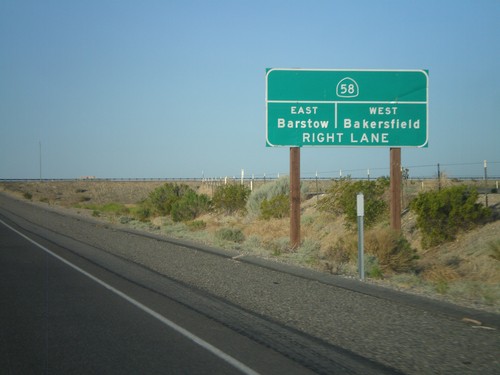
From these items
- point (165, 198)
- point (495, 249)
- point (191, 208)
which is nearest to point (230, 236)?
point (495, 249)

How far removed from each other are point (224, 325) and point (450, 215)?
16649 millimetres

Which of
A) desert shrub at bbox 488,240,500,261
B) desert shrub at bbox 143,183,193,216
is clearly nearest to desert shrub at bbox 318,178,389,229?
desert shrub at bbox 488,240,500,261

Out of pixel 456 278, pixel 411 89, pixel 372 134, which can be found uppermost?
pixel 411 89

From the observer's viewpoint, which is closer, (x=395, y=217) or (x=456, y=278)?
(x=456, y=278)

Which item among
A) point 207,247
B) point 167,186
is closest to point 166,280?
point 207,247

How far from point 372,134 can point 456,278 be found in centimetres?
735

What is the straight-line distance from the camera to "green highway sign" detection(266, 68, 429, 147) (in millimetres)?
22062

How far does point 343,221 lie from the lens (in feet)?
104

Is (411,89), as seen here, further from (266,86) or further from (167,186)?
(167,186)

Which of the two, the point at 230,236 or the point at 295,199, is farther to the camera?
the point at 230,236

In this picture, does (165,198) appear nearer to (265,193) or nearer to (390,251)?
(265,193)

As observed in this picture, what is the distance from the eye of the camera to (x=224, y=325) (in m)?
9.85

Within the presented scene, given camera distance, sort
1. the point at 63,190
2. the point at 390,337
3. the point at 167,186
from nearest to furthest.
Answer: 1. the point at 390,337
2. the point at 167,186
3. the point at 63,190

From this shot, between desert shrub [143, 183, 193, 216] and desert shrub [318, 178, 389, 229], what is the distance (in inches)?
864
